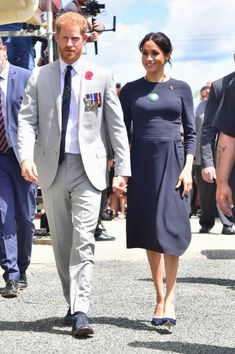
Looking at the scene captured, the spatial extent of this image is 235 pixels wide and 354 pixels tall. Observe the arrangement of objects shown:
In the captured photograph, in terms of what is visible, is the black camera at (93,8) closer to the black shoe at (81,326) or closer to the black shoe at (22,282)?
the black shoe at (22,282)

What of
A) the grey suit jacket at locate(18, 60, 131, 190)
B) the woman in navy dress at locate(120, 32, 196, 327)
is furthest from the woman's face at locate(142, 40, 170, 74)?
the grey suit jacket at locate(18, 60, 131, 190)

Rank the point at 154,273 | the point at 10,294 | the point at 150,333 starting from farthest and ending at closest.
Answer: the point at 10,294
the point at 154,273
the point at 150,333

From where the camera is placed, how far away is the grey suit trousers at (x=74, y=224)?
17.7ft

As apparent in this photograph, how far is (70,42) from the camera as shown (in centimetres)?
546

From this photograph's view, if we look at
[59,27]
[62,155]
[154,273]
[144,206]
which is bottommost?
[154,273]

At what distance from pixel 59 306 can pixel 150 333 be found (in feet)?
3.76

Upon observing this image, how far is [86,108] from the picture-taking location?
18.0 feet

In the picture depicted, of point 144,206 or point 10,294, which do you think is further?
point 10,294

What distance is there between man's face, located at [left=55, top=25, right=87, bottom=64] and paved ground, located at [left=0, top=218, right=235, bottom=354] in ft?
5.66

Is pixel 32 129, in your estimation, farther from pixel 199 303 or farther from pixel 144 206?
pixel 199 303

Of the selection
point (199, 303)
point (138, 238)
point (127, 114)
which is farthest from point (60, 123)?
point (199, 303)

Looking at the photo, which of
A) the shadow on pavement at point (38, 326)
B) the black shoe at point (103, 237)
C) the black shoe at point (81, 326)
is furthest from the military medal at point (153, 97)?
the black shoe at point (103, 237)

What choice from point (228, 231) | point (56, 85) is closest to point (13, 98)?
point (56, 85)

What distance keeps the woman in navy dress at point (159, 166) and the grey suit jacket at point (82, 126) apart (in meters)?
0.22
